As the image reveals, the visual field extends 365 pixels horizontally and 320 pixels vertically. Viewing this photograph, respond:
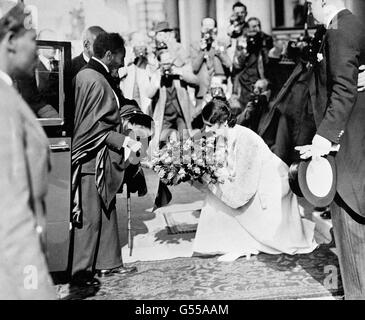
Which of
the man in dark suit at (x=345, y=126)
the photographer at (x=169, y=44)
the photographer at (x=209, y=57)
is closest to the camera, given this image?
the man in dark suit at (x=345, y=126)

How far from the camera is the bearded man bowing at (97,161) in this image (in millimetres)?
2824

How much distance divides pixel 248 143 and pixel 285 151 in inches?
21.0

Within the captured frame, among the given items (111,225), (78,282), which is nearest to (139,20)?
(111,225)

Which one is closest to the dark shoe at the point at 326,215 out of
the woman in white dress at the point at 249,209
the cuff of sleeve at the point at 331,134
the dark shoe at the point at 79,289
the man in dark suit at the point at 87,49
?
the woman in white dress at the point at 249,209

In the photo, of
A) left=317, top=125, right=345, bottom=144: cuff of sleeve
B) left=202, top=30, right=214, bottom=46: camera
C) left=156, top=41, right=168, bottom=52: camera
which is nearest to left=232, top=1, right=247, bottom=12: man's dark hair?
left=202, top=30, right=214, bottom=46: camera

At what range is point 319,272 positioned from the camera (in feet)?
9.46

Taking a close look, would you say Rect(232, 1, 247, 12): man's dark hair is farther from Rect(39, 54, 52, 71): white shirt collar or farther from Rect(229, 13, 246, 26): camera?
Rect(39, 54, 52, 71): white shirt collar

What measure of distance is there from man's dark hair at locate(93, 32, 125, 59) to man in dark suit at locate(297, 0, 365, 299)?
105 cm

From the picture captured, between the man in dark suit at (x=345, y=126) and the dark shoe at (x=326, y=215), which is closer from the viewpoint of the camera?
the man in dark suit at (x=345, y=126)

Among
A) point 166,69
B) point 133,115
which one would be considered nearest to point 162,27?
point 166,69

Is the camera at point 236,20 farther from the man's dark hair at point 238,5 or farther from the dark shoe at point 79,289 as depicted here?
the dark shoe at point 79,289

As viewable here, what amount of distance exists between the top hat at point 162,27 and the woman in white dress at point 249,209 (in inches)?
41.1

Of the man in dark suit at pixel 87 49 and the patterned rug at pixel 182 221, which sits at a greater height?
the man in dark suit at pixel 87 49

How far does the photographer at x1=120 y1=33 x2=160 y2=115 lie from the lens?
354 cm
